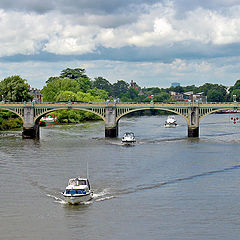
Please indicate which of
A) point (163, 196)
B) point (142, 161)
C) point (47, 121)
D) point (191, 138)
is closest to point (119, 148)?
point (142, 161)

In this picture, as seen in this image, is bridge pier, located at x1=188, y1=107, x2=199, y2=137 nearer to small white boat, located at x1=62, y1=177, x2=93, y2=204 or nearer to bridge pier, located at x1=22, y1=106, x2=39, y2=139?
bridge pier, located at x1=22, y1=106, x2=39, y2=139

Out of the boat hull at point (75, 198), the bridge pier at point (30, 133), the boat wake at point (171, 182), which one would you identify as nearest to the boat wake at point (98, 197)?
the boat hull at point (75, 198)

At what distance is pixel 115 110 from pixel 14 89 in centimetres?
4940

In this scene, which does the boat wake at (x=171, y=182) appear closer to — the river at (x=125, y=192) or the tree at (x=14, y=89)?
the river at (x=125, y=192)

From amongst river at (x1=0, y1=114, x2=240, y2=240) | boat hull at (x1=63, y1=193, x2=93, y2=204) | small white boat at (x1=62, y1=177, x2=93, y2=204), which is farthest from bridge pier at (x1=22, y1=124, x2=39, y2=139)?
boat hull at (x1=63, y1=193, x2=93, y2=204)

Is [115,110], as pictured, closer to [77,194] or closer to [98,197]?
[98,197]

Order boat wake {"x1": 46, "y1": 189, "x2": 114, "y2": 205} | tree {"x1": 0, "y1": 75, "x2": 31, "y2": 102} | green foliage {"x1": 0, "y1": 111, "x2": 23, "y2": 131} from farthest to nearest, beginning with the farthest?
tree {"x1": 0, "y1": 75, "x2": 31, "y2": 102} < green foliage {"x1": 0, "y1": 111, "x2": 23, "y2": 131} < boat wake {"x1": 46, "y1": 189, "x2": 114, "y2": 205}

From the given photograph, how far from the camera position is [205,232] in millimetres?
43250

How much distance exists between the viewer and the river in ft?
145

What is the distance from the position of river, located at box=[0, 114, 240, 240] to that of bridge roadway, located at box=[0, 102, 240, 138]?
56.9ft

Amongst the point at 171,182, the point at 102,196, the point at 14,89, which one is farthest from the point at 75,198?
the point at 14,89

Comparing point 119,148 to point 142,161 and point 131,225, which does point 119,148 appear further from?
point 131,225

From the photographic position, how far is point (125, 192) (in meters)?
57.7

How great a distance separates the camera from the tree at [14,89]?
155 m
